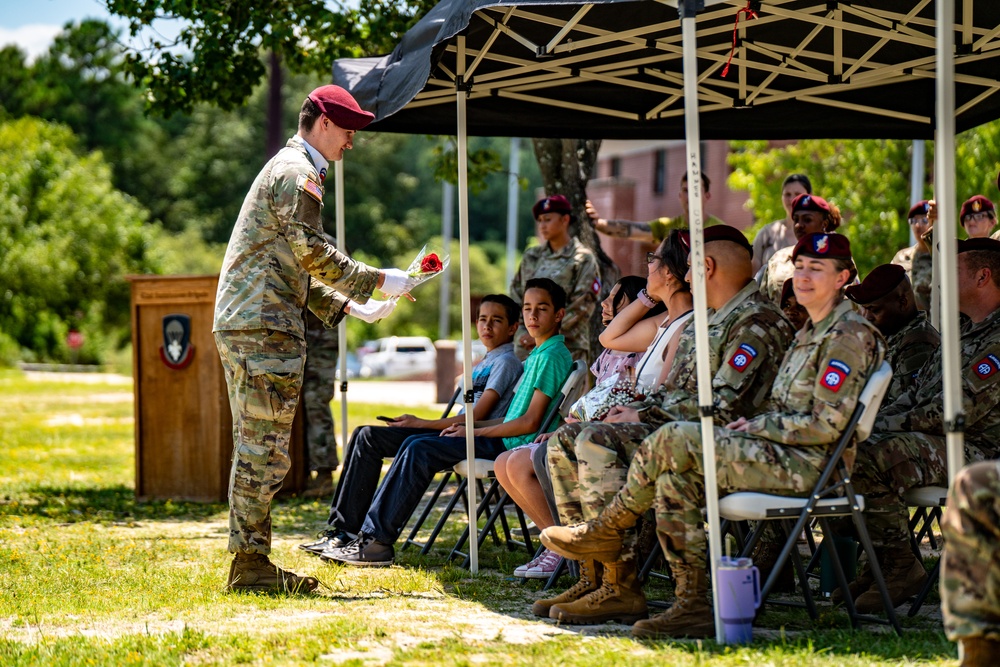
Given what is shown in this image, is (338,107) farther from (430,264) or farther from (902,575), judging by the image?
(902,575)

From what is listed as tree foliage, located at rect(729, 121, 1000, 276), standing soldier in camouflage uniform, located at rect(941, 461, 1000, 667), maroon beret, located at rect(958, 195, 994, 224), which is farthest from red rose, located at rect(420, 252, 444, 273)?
tree foliage, located at rect(729, 121, 1000, 276)

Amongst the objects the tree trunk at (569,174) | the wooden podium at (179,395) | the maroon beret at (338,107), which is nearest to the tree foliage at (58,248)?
the wooden podium at (179,395)

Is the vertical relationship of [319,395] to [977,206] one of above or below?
below

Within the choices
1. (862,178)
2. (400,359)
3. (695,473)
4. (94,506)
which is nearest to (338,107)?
(695,473)

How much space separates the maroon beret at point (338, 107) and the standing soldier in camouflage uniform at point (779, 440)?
7.56 ft

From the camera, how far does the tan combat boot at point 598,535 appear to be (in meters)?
5.18

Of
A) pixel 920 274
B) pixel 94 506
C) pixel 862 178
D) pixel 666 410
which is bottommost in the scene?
pixel 94 506

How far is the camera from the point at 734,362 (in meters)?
5.41

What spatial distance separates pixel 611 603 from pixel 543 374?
1803mm

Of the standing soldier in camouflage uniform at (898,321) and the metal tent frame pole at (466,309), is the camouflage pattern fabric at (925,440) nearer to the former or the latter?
the standing soldier in camouflage uniform at (898,321)

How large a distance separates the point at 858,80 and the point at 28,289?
3554 cm

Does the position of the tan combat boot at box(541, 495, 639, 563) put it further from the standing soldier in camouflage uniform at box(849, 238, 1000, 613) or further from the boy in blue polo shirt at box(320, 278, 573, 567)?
the boy in blue polo shirt at box(320, 278, 573, 567)

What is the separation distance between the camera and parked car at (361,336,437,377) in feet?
136

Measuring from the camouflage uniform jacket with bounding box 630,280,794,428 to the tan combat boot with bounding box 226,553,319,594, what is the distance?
186 centimetres
